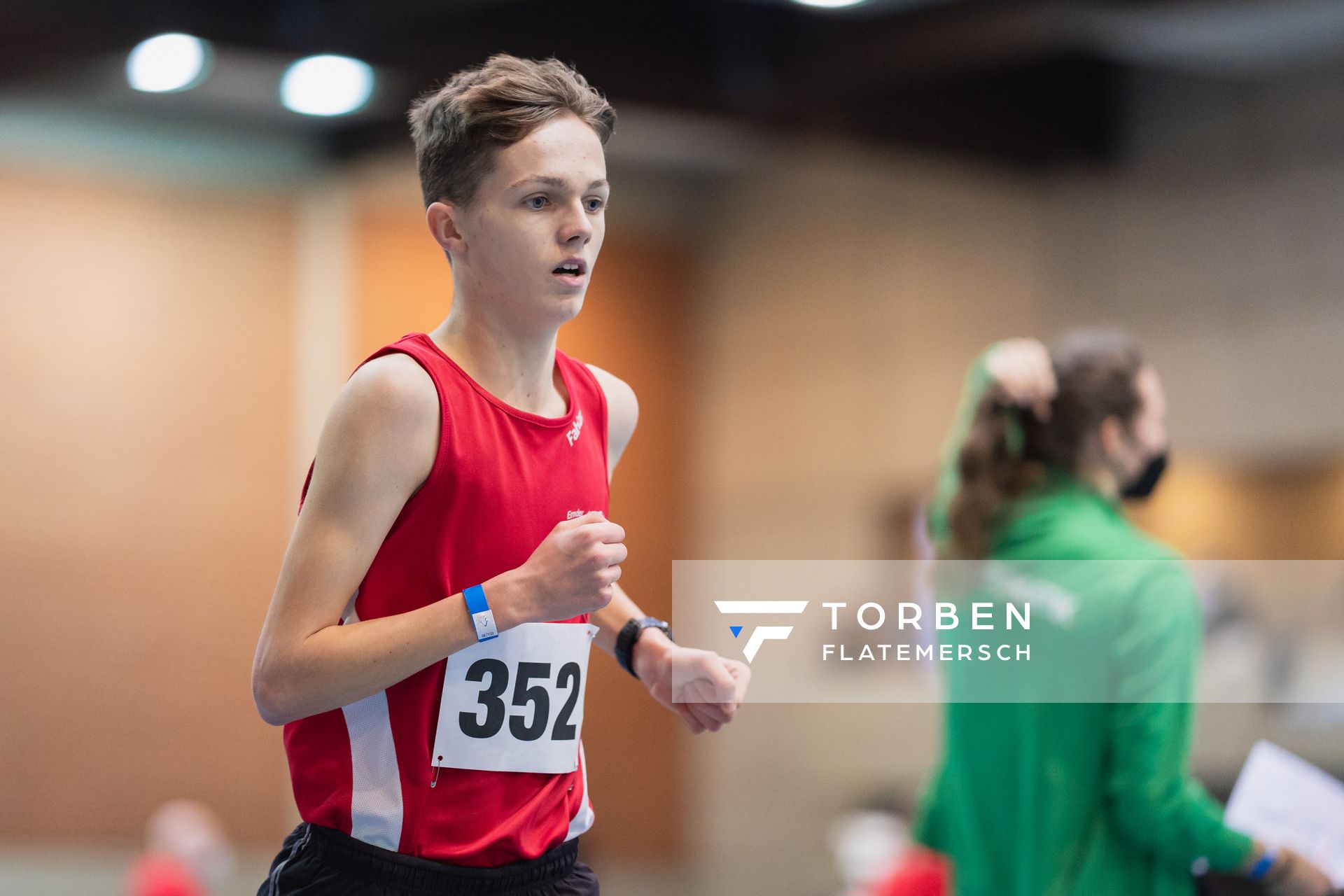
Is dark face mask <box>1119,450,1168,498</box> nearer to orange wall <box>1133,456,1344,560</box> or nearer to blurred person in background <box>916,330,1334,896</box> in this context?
blurred person in background <box>916,330,1334,896</box>

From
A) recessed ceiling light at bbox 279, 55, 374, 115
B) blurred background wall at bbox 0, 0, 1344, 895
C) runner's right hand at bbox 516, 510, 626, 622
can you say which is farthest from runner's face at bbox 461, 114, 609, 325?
recessed ceiling light at bbox 279, 55, 374, 115

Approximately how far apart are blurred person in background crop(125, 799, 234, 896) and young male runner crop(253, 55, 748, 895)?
15.0 feet

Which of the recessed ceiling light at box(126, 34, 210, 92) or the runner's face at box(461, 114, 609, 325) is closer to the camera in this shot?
the runner's face at box(461, 114, 609, 325)

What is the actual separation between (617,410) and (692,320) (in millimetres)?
7951

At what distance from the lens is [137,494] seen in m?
8.04

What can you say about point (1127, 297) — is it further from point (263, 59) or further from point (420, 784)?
point (420, 784)

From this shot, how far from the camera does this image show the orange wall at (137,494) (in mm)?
7707

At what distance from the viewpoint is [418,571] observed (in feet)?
4.99

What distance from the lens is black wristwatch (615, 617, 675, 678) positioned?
179 centimetres

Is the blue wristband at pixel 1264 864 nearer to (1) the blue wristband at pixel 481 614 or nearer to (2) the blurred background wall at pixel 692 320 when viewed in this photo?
(1) the blue wristband at pixel 481 614

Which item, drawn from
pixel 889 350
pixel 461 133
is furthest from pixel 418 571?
pixel 889 350

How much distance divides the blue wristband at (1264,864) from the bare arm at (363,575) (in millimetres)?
1582

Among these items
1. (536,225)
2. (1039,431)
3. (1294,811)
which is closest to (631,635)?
(536,225)

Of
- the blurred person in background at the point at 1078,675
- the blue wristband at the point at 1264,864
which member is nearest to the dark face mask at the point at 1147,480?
the blurred person in background at the point at 1078,675
